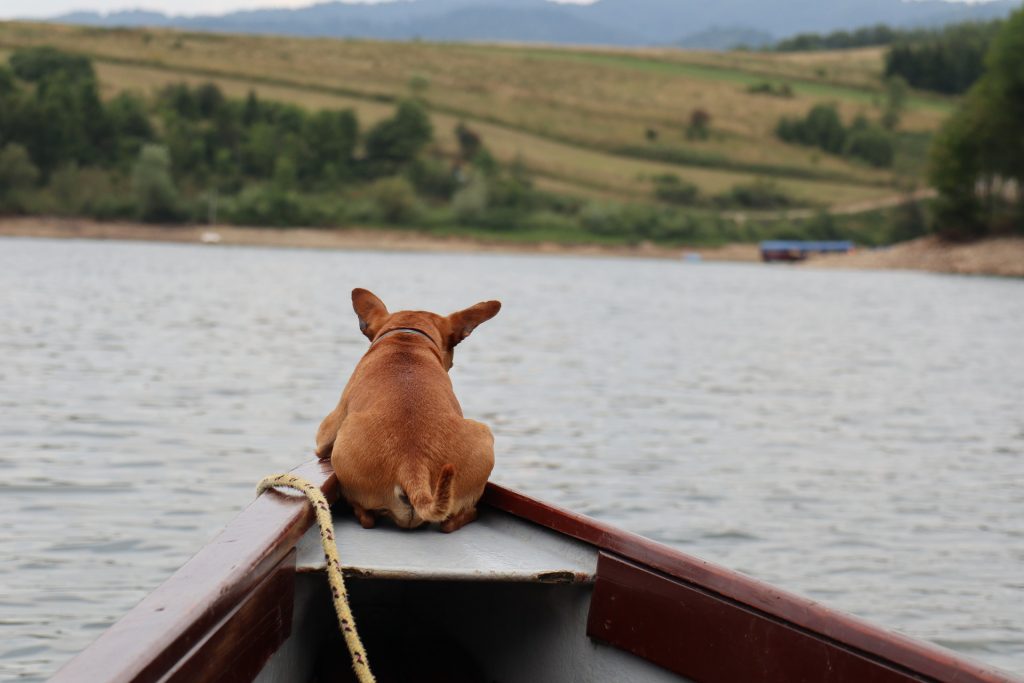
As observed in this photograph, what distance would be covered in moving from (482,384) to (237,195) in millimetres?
89693

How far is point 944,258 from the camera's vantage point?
309ft

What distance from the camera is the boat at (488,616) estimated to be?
3357mm

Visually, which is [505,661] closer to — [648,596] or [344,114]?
[648,596]

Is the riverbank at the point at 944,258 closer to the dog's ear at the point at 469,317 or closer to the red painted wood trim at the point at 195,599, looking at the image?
the dog's ear at the point at 469,317

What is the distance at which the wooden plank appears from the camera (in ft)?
10.6

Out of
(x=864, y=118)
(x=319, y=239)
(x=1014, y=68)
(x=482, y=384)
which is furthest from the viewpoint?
(x=864, y=118)

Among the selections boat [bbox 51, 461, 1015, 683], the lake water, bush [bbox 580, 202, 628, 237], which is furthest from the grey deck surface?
bush [bbox 580, 202, 628, 237]

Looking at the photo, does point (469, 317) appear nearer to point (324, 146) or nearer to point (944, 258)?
point (944, 258)

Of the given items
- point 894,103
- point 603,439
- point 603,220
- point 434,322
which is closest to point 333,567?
point 434,322

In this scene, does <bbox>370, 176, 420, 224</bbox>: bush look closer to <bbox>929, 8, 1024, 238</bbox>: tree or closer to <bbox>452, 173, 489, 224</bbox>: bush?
<bbox>452, 173, 489, 224</bbox>: bush

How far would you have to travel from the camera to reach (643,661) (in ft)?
14.0

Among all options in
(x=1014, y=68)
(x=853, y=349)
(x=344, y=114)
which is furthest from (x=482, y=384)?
(x=344, y=114)

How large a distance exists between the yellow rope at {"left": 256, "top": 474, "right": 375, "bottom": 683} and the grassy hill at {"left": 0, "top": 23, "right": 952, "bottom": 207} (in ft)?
378

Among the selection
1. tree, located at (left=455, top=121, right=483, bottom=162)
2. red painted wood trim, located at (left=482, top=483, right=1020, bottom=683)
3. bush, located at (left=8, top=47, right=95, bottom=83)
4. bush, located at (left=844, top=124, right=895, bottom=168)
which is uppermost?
red painted wood trim, located at (left=482, top=483, right=1020, bottom=683)
